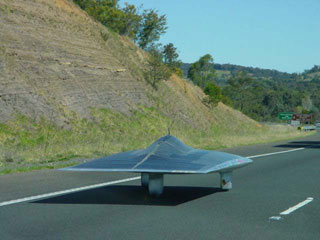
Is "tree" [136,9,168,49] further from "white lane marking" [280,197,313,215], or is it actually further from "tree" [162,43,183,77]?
"white lane marking" [280,197,313,215]

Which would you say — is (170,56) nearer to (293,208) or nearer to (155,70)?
(155,70)

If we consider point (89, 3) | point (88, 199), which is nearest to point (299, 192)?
point (88, 199)

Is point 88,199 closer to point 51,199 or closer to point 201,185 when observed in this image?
point 51,199

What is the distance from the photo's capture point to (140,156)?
29.3ft

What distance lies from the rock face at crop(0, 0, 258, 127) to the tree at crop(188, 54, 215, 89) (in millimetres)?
32062

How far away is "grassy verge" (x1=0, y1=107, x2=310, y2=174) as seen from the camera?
1587 cm

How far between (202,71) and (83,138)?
56770 mm

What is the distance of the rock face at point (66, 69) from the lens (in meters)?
28.7

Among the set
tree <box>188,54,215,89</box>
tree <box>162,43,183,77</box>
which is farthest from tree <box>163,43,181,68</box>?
tree <box>188,54,215,89</box>

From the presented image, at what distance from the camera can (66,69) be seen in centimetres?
3397

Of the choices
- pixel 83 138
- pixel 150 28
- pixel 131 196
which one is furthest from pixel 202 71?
pixel 131 196

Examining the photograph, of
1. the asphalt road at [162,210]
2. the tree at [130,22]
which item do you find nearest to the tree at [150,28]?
the tree at [130,22]

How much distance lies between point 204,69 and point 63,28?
45450 mm

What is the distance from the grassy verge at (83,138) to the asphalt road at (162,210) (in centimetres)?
319
